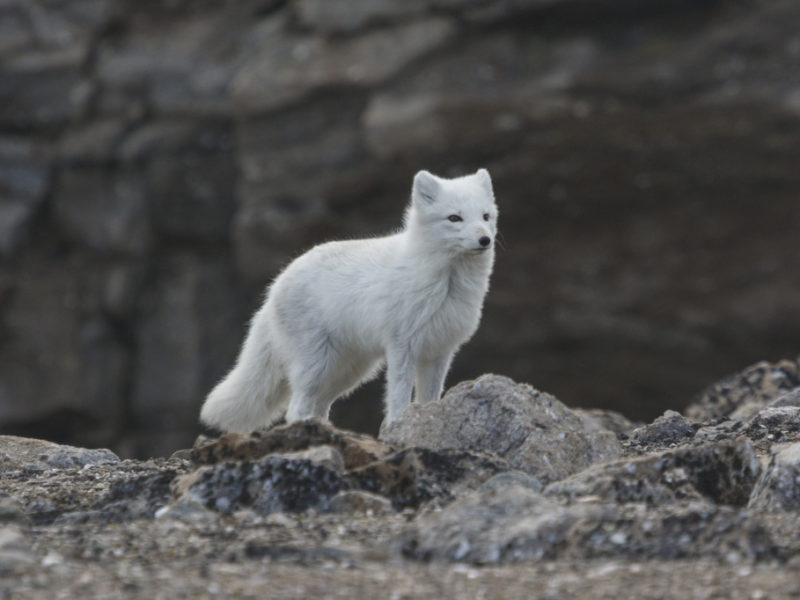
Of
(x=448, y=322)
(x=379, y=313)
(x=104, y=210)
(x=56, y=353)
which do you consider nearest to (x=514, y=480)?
(x=448, y=322)

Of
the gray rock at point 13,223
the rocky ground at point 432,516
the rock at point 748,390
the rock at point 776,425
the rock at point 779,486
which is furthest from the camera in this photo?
the gray rock at point 13,223

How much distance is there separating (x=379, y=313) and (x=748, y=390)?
10.9 ft

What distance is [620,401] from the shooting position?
1565cm

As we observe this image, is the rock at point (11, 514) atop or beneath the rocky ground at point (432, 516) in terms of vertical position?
beneath

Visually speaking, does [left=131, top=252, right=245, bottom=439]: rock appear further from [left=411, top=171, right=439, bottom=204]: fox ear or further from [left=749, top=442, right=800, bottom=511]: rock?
[left=749, top=442, right=800, bottom=511]: rock

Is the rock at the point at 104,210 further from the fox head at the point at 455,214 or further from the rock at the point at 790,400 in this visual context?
the rock at the point at 790,400

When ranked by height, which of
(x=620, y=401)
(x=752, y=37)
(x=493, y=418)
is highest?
(x=752, y=37)

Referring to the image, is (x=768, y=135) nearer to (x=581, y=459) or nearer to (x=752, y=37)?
(x=752, y=37)

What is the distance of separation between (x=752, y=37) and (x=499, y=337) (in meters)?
5.02

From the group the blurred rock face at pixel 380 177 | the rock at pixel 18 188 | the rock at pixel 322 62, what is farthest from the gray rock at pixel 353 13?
the rock at pixel 18 188

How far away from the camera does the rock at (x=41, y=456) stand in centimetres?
600

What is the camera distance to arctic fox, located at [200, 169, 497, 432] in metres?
6.44

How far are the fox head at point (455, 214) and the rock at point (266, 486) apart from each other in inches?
91.8

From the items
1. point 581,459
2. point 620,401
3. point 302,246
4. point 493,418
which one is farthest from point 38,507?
point 620,401
